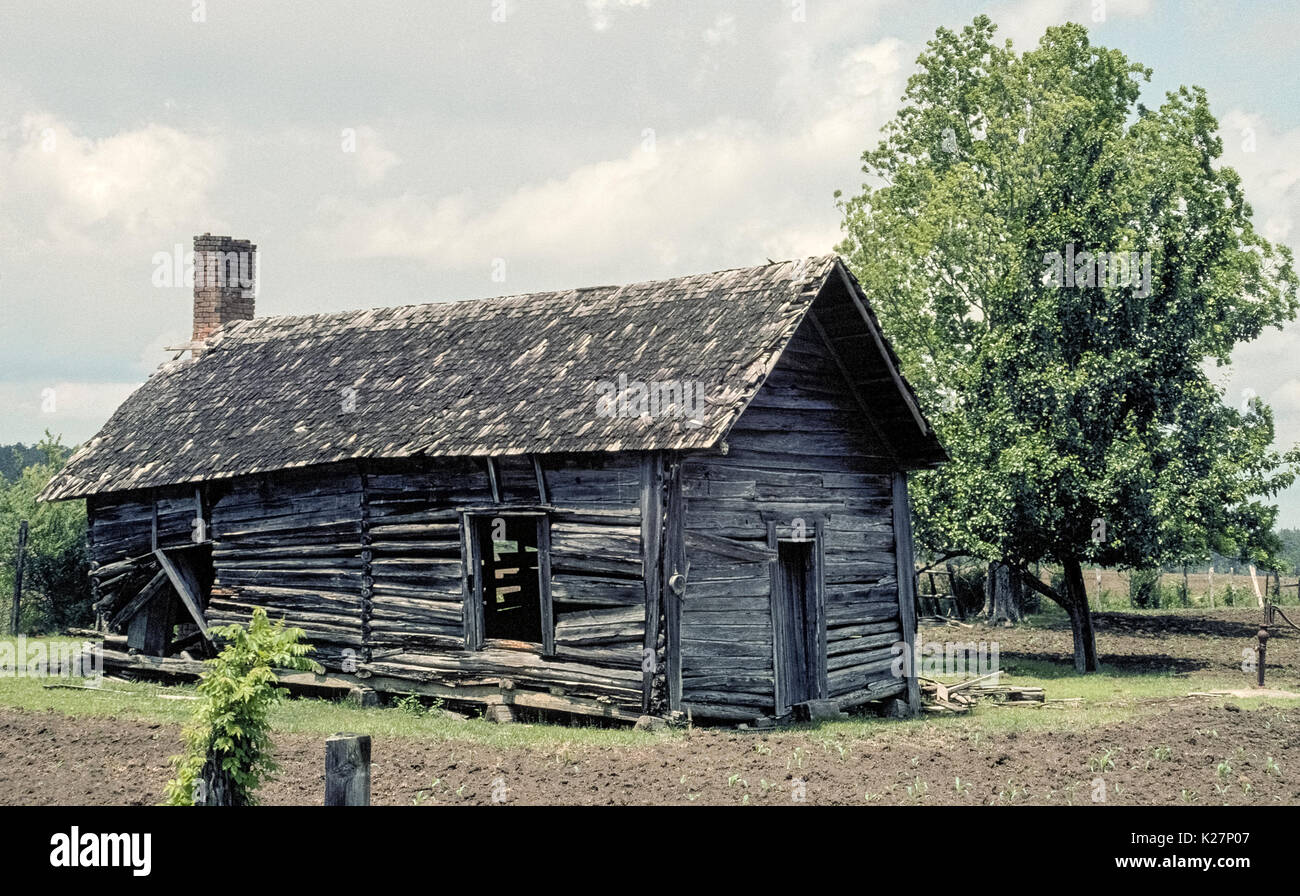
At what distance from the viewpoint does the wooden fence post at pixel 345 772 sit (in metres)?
6.32

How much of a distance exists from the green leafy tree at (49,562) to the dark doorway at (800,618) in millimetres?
19780

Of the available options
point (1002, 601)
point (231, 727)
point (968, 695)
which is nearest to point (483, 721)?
point (231, 727)

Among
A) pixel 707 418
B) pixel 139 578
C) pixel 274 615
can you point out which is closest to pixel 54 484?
pixel 139 578

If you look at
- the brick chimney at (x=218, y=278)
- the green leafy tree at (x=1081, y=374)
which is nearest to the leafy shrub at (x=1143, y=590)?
the green leafy tree at (x=1081, y=374)

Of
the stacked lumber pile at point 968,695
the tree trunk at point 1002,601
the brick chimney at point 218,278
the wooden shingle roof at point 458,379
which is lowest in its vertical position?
the stacked lumber pile at point 968,695

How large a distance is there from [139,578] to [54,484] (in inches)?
95.2

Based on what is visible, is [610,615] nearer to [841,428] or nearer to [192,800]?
[841,428]

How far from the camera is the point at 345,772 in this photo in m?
6.34

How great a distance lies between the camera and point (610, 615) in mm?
14016

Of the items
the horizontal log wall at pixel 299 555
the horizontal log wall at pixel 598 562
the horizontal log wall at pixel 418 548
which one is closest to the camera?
the horizontal log wall at pixel 598 562

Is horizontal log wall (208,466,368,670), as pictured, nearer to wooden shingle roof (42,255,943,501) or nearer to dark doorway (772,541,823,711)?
wooden shingle roof (42,255,943,501)

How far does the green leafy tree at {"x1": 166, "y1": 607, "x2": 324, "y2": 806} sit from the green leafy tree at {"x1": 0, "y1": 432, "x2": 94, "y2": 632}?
23015 mm

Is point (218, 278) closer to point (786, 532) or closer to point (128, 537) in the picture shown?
point (128, 537)

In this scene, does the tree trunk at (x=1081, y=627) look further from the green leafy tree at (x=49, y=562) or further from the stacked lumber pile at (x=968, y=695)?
the green leafy tree at (x=49, y=562)
